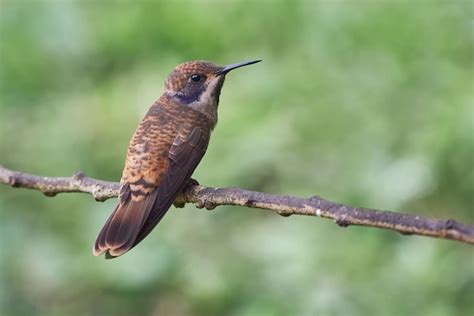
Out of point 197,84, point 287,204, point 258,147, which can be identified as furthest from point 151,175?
point 258,147

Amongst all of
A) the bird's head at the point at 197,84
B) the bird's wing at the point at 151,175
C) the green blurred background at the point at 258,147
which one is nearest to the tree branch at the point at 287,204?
the bird's wing at the point at 151,175

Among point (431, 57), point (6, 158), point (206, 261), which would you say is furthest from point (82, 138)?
point (431, 57)

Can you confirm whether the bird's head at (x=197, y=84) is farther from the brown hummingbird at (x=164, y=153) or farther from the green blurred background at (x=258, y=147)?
the green blurred background at (x=258, y=147)

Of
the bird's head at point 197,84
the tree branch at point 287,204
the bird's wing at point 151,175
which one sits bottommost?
the tree branch at point 287,204

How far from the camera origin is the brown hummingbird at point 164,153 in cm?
327

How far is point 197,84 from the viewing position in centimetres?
407

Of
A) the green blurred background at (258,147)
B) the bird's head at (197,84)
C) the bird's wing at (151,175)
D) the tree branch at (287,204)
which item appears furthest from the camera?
the green blurred background at (258,147)

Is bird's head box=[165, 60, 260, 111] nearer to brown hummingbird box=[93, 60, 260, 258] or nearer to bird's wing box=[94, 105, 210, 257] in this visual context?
brown hummingbird box=[93, 60, 260, 258]

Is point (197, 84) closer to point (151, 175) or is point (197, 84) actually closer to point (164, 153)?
point (164, 153)

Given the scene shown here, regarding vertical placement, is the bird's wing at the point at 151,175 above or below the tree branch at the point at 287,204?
above

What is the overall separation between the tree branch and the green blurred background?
1.27 meters

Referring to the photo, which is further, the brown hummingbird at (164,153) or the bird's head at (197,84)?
the bird's head at (197,84)

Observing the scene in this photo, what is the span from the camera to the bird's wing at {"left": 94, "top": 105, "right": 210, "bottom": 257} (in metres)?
3.22

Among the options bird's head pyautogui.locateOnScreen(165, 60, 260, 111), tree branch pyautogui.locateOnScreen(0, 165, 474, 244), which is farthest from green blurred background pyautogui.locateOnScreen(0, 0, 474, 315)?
tree branch pyautogui.locateOnScreen(0, 165, 474, 244)
